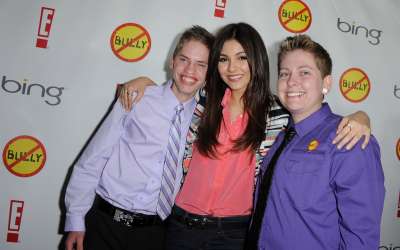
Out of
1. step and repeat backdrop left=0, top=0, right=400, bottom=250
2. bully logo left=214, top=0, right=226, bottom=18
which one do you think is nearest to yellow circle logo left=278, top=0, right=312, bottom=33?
step and repeat backdrop left=0, top=0, right=400, bottom=250

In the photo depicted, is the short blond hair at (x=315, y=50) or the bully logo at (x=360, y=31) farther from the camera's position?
the bully logo at (x=360, y=31)

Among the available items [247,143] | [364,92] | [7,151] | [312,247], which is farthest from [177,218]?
[364,92]

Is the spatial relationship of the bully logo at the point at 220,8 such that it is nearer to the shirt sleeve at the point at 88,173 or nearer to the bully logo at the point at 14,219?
the shirt sleeve at the point at 88,173

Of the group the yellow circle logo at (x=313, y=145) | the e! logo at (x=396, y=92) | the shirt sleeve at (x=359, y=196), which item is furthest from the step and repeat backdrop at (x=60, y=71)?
the shirt sleeve at (x=359, y=196)

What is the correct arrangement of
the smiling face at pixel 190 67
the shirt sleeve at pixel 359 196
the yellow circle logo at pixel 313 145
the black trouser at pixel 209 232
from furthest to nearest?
the smiling face at pixel 190 67 → the black trouser at pixel 209 232 → the yellow circle logo at pixel 313 145 → the shirt sleeve at pixel 359 196

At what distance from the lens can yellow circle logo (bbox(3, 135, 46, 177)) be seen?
181 cm

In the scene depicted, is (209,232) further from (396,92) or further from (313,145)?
(396,92)

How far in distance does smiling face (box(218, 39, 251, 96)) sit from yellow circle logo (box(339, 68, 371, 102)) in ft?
3.52

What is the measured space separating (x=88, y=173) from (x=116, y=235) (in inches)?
12.0

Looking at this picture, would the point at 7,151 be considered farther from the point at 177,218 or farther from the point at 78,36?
the point at 177,218

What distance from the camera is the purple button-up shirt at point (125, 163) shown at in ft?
4.41

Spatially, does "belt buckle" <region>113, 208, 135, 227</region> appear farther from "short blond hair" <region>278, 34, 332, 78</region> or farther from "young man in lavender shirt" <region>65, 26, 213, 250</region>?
"short blond hair" <region>278, 34, 332, 78</region>

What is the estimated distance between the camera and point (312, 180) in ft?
3.33

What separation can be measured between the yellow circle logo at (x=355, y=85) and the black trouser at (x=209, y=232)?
4.32ft
